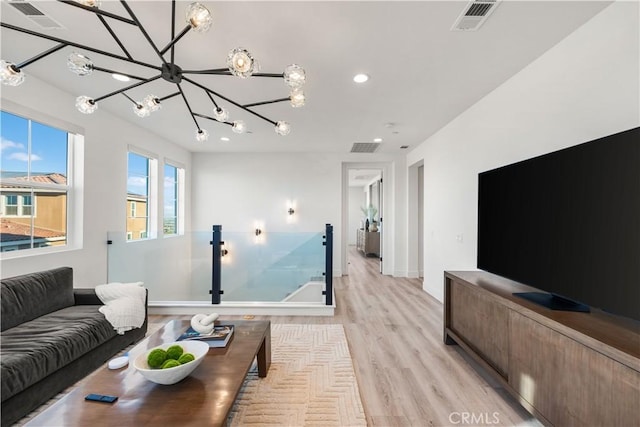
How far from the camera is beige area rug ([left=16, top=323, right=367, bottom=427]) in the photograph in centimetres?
196

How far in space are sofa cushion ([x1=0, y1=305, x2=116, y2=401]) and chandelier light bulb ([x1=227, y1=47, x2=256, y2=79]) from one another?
2.23 meters

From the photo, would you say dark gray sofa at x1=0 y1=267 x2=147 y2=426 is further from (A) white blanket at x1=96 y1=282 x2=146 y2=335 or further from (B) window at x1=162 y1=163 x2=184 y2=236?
(B) window at x1=162 y1=163 x2=184 y2=236

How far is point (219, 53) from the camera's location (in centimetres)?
252

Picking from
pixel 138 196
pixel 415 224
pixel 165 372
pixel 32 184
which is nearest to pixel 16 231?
pixel 32 184

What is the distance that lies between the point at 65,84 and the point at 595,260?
15.9ft

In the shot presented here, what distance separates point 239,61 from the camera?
1.52 meters

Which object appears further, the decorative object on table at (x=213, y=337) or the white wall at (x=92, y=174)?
the white wall at (x=92, y=174)

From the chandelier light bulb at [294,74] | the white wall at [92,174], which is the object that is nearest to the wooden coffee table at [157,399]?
the chandelier light bulb at [294,74]

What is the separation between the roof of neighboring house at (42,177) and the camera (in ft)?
9.66

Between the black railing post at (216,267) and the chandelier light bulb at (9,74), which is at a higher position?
the chandelier light bulb at (9,74)

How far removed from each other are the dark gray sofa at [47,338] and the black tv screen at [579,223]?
134 inches

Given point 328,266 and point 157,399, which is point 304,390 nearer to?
point 157,399

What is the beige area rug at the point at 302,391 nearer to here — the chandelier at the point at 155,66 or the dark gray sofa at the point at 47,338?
the dark gray sofa at the point at 47,338

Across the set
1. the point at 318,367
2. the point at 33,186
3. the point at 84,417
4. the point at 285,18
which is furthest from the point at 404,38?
the point at 33,186
